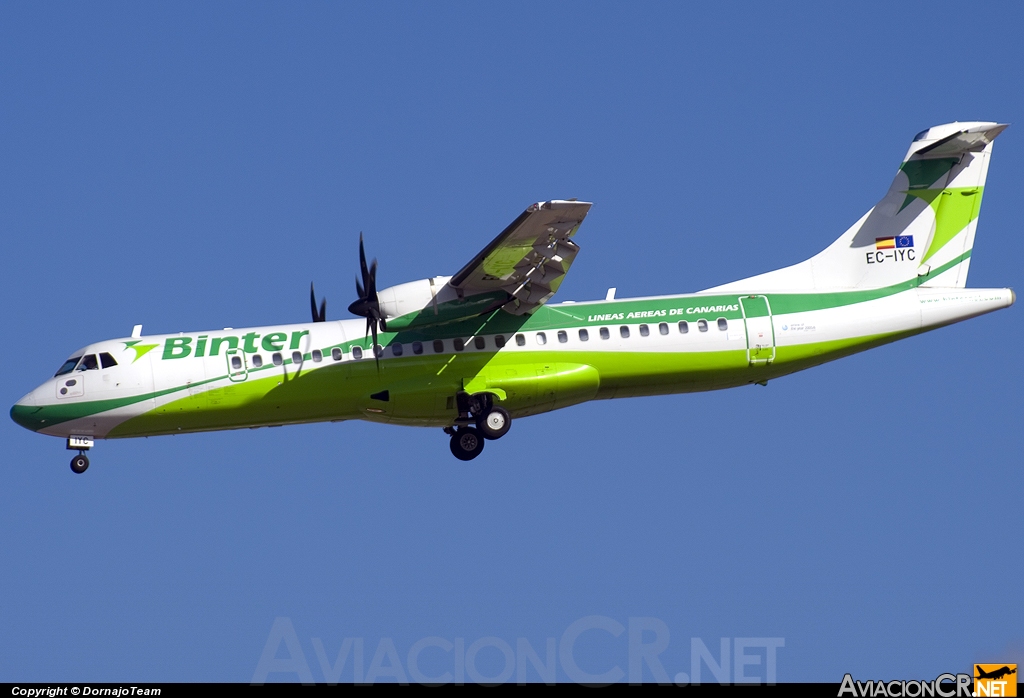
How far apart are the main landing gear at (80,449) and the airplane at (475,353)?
1.0 inches

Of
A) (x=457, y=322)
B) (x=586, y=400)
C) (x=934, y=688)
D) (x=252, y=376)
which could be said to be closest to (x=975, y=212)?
(x=586, y=400)

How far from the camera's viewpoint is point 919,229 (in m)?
28.3

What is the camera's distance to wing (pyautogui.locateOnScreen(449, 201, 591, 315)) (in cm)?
2280

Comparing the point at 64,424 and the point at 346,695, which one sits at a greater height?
the point at 64,424

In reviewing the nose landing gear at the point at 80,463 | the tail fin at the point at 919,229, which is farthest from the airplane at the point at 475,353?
the tail fin at the point at 919,229

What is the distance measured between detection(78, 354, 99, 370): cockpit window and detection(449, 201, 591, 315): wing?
23.6 feet

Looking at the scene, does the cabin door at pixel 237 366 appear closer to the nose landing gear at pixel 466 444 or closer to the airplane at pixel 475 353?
the airplane at pixel 475 353

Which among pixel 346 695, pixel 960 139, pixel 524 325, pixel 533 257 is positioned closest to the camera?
pixel 346 695

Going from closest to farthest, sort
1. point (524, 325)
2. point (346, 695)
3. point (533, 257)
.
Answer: point (346, 695) < point (533, 257) < point (524, 325)

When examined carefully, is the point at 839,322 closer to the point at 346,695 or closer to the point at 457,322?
the point at 457,322

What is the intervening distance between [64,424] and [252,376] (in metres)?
3.77

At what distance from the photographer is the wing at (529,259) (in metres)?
22.8

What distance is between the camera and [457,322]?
25906mm

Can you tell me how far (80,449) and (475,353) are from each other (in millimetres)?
7968
